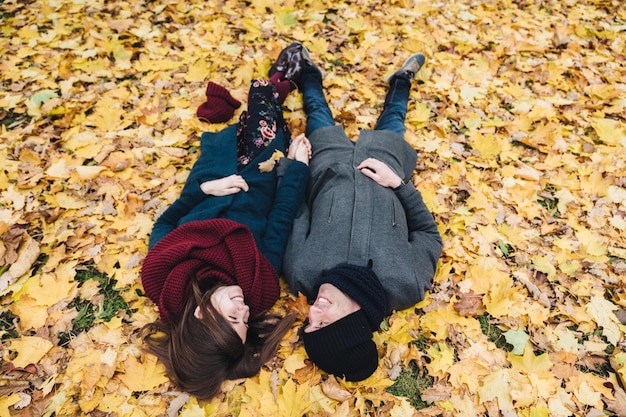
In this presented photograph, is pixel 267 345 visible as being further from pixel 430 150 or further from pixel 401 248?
pixel 430 150

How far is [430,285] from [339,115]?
79.1 inches

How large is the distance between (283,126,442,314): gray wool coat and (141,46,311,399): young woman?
5.7 inches

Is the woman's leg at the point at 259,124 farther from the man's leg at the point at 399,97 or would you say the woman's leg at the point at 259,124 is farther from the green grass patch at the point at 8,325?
the green grass patch at the point at 8,325

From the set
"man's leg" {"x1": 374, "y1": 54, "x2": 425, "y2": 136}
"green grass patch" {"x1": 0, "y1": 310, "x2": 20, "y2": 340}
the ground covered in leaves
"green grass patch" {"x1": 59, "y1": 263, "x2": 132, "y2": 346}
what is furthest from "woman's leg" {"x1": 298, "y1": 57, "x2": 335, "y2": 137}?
"green grass patch" {"x1": 0, "y1": 310, "x2": 20, "y2": 340}

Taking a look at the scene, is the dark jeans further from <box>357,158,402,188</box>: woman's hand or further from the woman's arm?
<box>357,158,402,188</box>: woman's hand

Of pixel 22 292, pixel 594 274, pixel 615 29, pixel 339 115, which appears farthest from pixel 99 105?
pixel 615 29

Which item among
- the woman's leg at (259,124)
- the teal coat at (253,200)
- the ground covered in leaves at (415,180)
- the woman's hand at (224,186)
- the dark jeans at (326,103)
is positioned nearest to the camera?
the ground covered in leaves at (415,180)

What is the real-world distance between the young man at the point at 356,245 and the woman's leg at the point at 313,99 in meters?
0.10

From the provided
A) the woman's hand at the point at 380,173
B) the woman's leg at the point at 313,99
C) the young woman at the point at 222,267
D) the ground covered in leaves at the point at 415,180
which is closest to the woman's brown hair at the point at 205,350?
the young woman at the point at 222,267

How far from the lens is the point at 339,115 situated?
162 inches

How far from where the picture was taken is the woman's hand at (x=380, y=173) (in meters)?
3.12

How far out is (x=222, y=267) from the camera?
2658mm

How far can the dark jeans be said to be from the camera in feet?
12.4

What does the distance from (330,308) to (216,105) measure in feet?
7.79
